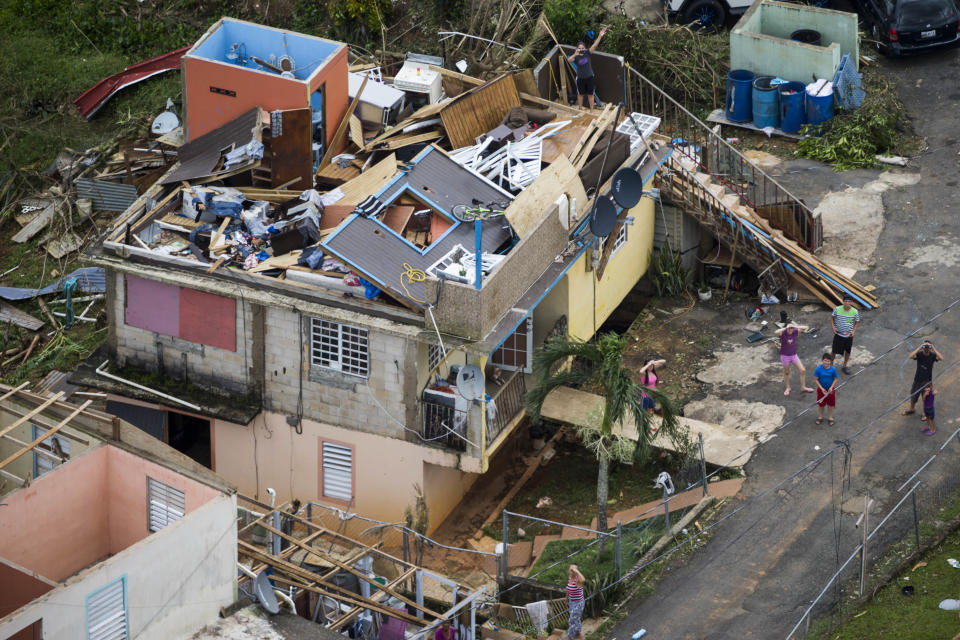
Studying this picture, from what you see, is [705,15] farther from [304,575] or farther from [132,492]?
[132,492]

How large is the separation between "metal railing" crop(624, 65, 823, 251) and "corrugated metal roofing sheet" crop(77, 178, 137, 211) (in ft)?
42.5

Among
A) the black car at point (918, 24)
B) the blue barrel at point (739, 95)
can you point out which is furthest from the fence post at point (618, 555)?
the black car at point (918, 24)

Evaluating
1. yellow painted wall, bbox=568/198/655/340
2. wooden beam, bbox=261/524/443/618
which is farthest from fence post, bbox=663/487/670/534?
yellow painted wall, bbox=568/198/655/340

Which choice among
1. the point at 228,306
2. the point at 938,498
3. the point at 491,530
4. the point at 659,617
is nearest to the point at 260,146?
the point at 228,306

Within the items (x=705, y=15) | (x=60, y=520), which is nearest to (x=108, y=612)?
(x=60, y=520)

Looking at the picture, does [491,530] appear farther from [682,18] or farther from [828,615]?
[682,18]

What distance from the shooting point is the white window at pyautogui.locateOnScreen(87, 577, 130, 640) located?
22.7 meters

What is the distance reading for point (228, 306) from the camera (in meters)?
30.6

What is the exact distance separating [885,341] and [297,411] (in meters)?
12.1

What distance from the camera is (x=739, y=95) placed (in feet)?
132

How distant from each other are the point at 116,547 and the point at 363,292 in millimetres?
6690

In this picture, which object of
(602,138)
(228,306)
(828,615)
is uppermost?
(602,138)

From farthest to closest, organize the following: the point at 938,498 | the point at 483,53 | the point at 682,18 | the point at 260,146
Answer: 1. the point at 682,18
2. the point at 483,53
3. the point at 260,146
4. the point at 938,498

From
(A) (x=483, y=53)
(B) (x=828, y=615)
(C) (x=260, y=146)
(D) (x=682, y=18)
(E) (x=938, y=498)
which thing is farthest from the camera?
(D) (x=682, y=18)
